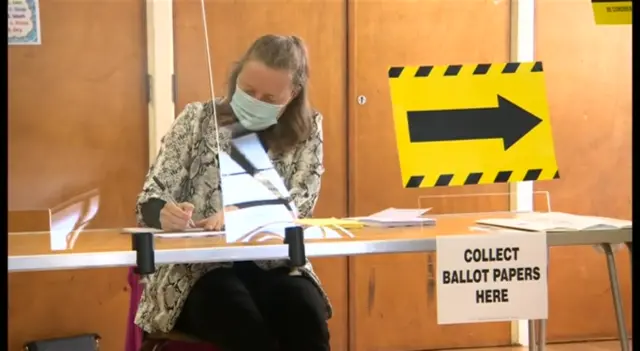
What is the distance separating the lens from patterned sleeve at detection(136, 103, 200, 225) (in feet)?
3.95

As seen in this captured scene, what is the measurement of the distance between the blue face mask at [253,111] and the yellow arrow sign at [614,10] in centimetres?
44

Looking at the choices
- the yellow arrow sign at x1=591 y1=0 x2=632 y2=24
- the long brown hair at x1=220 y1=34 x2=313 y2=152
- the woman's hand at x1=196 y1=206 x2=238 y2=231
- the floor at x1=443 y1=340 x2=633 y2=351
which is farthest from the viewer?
the floor at x1=443 y1=340 x2=633 y2=351

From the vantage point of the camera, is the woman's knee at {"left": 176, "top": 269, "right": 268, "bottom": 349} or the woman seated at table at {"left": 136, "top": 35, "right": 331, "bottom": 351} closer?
the woman seated at table at {"left": 136, "top": 35, "right": 331, "bottom": 351}

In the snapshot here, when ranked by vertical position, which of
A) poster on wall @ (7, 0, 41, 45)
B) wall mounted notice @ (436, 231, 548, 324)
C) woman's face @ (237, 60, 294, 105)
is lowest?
wall mounted notice @ (436, 231, 548, 324)

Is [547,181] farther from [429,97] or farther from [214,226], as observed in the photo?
[214,226]

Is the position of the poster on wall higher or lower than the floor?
higher

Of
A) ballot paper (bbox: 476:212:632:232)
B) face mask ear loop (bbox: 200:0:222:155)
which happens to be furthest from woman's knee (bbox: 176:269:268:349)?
ballot paper (bbox: 476:212:632:232)

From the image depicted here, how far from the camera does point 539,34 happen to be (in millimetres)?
1299

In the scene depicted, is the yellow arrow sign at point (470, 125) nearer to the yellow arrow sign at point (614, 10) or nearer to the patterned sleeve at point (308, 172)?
the yellow arrow sign at point (614, 10)

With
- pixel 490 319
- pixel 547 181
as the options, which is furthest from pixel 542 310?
pixel 547 181

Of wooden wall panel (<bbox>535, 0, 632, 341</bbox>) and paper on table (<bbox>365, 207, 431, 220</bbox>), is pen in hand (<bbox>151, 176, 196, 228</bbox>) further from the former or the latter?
wooden wall panel (<bbox>535, 0, 632, 341</bbox>)

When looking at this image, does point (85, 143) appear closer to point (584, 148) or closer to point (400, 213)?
point (400, 213)

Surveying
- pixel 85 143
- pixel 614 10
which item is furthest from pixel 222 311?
pixel 614 10

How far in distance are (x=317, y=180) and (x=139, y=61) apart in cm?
71
